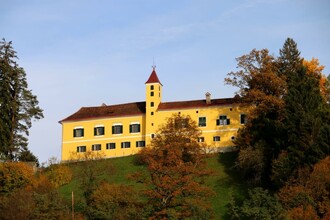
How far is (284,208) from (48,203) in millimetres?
17894

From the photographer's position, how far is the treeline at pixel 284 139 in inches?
1877

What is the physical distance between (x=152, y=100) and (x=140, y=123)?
292cm

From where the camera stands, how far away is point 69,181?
2522 inches

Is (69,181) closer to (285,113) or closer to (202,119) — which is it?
(202,119)

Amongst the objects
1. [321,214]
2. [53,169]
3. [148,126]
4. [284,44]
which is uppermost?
[284,44]

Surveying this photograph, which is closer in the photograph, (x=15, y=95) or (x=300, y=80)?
(x=300, y=80)

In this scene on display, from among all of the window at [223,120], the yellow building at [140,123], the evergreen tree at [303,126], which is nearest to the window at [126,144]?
the yellow building at [140,123]

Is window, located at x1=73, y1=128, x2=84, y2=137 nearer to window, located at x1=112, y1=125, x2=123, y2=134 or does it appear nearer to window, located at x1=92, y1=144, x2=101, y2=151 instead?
window, located at x1=92, y1=144, x2=101, y2=151

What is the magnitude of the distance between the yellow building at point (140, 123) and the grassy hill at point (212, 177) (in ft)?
10.4

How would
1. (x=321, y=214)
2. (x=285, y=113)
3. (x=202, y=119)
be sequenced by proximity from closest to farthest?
(x=321, y=214) → (x=285, y=113) → (x=202, y=119)

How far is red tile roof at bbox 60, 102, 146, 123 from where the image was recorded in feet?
243

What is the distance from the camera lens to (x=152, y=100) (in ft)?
240

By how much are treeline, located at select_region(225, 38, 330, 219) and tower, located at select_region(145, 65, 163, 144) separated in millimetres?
10204

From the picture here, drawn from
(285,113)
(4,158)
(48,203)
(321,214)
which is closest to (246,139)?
(285,113)
